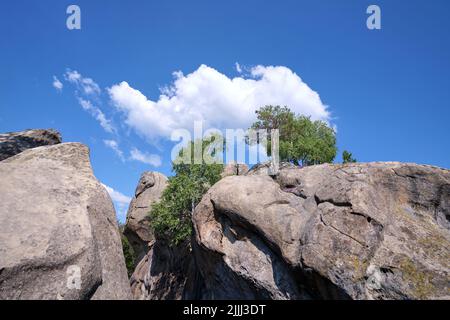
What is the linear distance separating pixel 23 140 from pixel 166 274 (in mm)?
23582

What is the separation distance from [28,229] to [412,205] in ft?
43.2

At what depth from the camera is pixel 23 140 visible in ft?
36.8

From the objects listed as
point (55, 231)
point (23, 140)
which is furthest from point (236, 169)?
point (55, 231)

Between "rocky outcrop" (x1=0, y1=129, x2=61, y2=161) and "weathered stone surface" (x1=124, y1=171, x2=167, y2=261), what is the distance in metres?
23.4

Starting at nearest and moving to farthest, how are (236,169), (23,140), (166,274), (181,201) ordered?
1. (23,140)
2. (181,201)
3. (166,274)
4. (236,169)

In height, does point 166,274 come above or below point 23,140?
below

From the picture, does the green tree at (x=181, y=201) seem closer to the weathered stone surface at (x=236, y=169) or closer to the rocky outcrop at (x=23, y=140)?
the weathered stone surface at (x=236, y=169)

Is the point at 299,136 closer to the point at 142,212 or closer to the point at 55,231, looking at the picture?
the point at 142,212

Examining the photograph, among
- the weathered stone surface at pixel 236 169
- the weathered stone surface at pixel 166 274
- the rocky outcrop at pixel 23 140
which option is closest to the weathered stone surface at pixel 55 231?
the rocky outcrop at pixel 23 140
